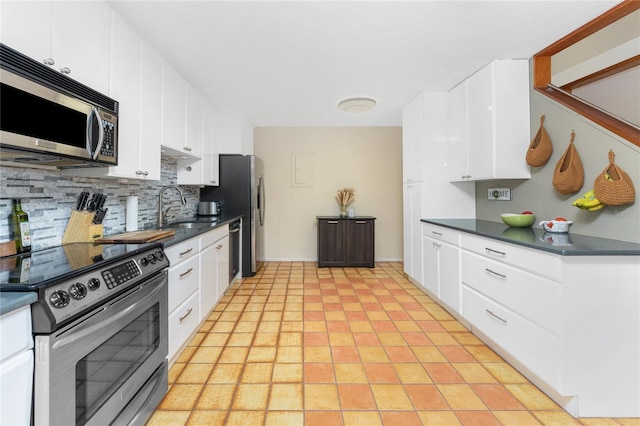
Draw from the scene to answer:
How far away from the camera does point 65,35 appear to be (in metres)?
1.48

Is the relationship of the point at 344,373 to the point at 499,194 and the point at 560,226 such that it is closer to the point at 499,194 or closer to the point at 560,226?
the point at 560,226

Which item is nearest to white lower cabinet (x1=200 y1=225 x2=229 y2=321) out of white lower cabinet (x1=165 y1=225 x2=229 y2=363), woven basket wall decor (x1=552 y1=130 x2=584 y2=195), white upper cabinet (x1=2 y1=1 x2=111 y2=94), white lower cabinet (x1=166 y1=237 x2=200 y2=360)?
white lower cabinet (x1=165 y1=225 x2=229 y2=363)

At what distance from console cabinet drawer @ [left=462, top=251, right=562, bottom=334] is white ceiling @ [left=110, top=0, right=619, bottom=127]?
69.4 inches

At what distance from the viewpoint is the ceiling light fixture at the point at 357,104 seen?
3.59m

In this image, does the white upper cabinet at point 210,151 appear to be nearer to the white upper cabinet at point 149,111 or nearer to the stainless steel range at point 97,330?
the white upper cabinet at point 149,111

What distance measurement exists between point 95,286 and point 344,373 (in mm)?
1504

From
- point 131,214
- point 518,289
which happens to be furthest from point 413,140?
point 131,214

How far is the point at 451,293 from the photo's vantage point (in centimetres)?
268

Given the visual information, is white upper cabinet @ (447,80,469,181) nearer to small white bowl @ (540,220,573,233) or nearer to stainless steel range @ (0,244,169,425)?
small white bowl @ (540,220,573,233)

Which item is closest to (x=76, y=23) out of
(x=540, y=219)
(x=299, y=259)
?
(x=540, y=219)

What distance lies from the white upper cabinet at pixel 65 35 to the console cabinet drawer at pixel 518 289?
2805 millimetres

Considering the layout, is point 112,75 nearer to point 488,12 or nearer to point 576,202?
point 488,12

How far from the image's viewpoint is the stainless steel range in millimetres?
918

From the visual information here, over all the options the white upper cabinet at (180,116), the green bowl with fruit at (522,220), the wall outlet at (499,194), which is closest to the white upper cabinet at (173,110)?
the white upper cabinet at (180,116)
